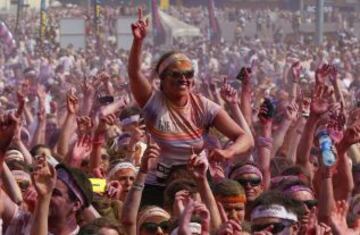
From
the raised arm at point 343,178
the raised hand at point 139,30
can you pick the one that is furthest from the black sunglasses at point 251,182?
the raised hand at point 139,30

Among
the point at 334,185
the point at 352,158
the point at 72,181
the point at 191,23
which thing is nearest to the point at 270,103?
the point at 352,158

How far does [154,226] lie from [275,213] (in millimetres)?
746

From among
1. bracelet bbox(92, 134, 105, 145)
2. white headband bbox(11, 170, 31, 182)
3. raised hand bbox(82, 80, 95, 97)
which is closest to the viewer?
white headband bbox(11, 170, 31, 182)

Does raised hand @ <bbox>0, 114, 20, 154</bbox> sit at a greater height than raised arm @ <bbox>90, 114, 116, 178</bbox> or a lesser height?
greater

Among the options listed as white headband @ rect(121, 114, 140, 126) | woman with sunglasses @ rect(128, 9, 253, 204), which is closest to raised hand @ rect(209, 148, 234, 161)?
woman with sunglasses @ rect(128, 9, 253, 204)

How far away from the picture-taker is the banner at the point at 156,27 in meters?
37.5

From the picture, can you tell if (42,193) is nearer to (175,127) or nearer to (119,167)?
(175,127)

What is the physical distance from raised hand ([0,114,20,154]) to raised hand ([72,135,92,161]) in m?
2.00

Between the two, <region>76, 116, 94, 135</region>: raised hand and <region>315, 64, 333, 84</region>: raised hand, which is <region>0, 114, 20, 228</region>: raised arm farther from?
<region>315, 64, 333, 84</region>: raised hand

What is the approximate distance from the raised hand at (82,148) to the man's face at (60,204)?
1817 mm

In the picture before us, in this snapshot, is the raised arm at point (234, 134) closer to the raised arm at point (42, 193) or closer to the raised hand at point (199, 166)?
the raised hand at point (199, 166)

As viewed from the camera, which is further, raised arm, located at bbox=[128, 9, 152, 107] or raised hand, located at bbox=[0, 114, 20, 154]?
raised arm, located at bbox=[128, 9, 152, 107]

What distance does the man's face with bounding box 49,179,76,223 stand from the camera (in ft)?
27.3

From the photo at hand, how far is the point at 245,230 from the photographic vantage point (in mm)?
→ 8844
